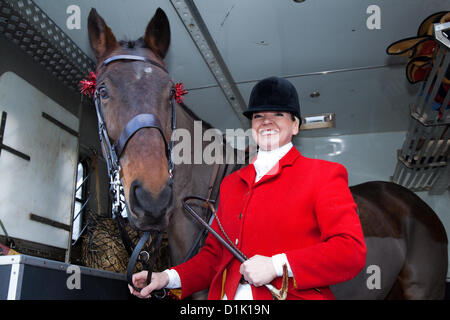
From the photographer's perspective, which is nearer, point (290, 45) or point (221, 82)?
point (290, 45)

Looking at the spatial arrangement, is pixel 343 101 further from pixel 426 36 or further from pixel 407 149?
pixel 426 36

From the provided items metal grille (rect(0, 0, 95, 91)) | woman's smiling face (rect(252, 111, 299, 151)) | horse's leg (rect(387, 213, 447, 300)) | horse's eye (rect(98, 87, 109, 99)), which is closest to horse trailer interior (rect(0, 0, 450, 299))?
metal grille (rect(0, 0, 95, 91))

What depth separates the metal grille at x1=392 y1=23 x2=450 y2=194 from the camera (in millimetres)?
3133

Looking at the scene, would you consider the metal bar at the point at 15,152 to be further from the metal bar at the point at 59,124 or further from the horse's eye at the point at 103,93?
the horse's eye at the point at 103,93

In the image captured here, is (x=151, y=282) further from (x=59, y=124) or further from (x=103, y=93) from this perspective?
(x=59, y=124)

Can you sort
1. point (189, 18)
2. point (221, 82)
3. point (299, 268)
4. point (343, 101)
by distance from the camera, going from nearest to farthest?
point (299, 268) → point (189, 18) → point (221, 82) → point (343, 101)

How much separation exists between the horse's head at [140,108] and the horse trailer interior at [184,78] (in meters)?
0.68

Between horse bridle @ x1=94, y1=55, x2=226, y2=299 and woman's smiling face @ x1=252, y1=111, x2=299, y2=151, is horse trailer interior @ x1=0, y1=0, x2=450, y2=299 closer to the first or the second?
horse bridle @ x1=94, y1=55, x2=226, y2=299

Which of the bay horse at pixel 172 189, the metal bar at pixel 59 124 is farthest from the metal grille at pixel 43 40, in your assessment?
the bay horse at pixel 172 189

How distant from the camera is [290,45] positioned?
3623mm

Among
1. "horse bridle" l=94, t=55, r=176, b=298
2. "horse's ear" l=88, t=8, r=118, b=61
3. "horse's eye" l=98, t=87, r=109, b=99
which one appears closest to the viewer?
"horse bridle" l=94, t=55, r=176, b=298

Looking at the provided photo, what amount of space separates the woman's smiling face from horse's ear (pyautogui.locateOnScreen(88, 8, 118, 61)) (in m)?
1.06

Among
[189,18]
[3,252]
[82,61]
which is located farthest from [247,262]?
[82,61]
